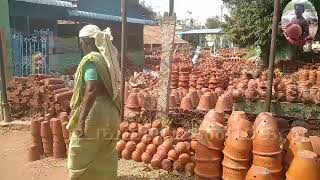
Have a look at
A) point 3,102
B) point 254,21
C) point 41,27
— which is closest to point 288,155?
point 3,102

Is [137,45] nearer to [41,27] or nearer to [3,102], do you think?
[41,27]

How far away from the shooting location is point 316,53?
13484mm

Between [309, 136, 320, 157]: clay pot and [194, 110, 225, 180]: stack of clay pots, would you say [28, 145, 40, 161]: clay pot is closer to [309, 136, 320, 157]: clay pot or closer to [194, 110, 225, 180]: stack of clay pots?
[194, 110, 225, 180]: stack of clay pots

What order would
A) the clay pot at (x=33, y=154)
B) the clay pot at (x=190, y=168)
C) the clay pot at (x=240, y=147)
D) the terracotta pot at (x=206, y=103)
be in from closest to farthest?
the clay pot at (x=240, y=147)
the clay pot at (x=190, y=168)
the clay pot at (x=33, y=154)
the terracotta pot at (x=206, y=103)

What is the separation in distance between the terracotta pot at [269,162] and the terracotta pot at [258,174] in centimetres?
13

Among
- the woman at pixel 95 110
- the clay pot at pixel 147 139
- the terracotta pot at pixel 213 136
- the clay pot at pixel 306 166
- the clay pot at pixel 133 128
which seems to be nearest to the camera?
the clay pot at pixel 306 166

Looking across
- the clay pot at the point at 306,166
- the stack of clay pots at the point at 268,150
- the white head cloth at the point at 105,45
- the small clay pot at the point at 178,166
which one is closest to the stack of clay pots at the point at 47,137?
the small clay pot at the point at 178,166

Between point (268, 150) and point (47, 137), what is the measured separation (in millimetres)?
3024

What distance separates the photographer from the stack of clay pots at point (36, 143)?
16.5ft

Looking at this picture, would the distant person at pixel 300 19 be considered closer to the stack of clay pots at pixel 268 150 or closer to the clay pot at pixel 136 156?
the stack of clay pots at pixel 268 150

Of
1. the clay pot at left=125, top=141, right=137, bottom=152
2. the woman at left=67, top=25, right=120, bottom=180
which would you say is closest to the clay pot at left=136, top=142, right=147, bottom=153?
the clay pot at left=125, top=141, right=137, bottom=152

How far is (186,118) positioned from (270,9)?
8.12 m

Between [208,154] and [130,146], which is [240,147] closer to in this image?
[208,154]

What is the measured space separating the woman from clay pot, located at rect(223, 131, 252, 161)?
115 centimetres
